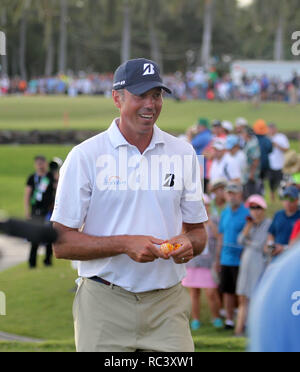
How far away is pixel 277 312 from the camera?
6.43 feet

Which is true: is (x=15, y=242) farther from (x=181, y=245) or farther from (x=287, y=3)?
(x=287, y=3)

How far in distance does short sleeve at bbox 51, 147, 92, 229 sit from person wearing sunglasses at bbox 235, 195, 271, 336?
224 inches

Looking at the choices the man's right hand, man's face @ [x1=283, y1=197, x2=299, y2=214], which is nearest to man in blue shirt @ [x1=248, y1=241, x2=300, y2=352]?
the man's right hand

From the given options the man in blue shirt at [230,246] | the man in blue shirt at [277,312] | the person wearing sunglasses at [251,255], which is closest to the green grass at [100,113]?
the man in blue shirt at [230,246]

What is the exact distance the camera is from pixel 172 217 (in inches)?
163

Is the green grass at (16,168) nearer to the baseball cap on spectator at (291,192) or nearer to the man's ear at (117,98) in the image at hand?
the baseball cap on spectator at (291,192)

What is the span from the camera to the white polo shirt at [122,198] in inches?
157

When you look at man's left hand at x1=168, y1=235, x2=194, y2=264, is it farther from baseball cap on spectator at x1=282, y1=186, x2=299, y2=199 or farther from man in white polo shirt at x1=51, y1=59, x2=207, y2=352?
baseball cap on spectator at x1=282, y1=186, x2=299, y2=199

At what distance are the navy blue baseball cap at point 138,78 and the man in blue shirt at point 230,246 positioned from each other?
5.80 metres

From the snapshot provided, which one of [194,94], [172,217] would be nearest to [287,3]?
[194,94]

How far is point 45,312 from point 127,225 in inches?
274

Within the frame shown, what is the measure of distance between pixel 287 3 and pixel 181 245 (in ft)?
197

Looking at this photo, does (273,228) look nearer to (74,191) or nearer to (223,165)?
(223,165)

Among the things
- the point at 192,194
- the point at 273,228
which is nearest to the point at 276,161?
the point at 273,228
